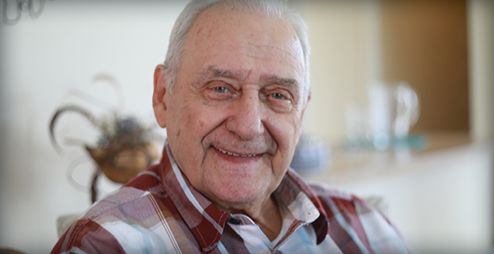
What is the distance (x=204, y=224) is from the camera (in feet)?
2.76

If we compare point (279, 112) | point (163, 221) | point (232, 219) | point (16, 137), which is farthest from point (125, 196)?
point (16, 137)

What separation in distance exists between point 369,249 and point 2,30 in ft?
5.66

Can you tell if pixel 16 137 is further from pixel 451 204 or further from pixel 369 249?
pixel 451 204

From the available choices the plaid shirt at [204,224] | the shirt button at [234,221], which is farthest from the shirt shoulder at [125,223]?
the shirt button at [234,221]

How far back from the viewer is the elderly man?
0.82 meters

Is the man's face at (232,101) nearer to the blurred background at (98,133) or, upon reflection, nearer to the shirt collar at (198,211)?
the shirt collar at (198,211)

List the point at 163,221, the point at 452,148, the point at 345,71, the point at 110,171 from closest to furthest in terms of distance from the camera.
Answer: the point at 163,221 → the point at 110,171 → the point at 452,148 → the point at 345,71

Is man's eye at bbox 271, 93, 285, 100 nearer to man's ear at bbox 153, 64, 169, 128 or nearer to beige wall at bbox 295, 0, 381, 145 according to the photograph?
man's ear at bbox 153, 64, 169, 128

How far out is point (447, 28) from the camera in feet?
16.6

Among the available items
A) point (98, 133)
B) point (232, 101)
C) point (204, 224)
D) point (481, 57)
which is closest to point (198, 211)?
point (204, 224)

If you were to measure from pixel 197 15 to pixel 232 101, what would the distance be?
21 cm

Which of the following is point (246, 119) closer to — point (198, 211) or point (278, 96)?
point (278, 96)

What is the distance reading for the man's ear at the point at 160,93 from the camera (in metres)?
0.95

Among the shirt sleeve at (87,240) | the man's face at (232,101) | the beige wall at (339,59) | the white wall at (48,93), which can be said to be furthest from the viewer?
the beige wall at (339,59)
